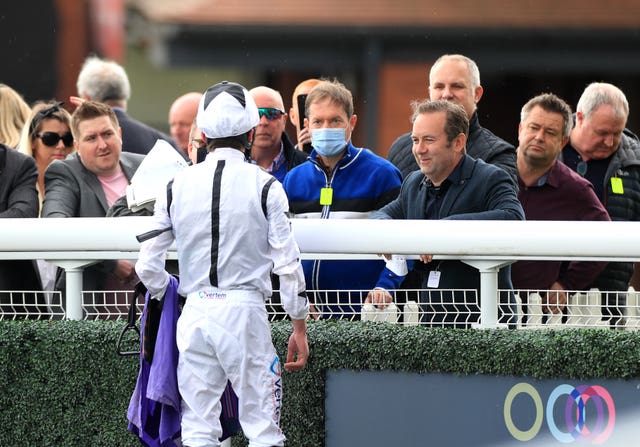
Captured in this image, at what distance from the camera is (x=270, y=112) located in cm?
519

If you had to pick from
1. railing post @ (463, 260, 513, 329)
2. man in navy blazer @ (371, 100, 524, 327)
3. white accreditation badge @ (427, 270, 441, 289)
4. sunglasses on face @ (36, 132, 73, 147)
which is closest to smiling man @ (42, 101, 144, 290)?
sunglasses on face @ (36, 132, 73, 147)

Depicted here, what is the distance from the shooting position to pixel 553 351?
371 cm

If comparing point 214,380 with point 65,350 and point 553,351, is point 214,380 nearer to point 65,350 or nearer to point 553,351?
point 65,350

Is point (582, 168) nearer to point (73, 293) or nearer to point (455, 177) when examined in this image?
point (455, 177)

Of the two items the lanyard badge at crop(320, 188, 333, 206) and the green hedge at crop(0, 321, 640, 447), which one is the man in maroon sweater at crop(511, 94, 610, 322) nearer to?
the lanyard badge at crop(320, 188, 333, 206)

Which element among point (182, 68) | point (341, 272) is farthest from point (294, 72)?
point (341, 272)

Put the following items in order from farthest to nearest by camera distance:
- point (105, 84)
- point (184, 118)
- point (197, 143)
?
point (184, 118) < point (105, 84) < point (197, 143)

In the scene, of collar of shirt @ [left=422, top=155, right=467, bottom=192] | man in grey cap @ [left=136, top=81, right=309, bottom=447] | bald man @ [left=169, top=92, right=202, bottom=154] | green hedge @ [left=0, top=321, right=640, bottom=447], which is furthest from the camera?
bald man @ [left=169, top=92, right=202, bottom=154]

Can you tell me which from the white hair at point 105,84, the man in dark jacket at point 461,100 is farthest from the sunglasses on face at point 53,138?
the man in dark jacket at point 461,100

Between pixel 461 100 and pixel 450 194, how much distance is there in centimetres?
89

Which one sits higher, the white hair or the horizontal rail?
the white hair

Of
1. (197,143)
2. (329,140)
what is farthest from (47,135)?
(329,140)

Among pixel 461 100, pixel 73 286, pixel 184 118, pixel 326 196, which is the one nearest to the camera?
pixel 73 286

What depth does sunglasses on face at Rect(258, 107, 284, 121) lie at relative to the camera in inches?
203
